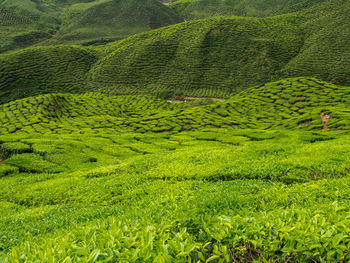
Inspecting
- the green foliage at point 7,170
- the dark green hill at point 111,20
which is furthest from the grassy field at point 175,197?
the dark green hill at point 111,20

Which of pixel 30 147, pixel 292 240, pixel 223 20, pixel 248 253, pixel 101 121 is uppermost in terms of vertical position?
pixel 223 20

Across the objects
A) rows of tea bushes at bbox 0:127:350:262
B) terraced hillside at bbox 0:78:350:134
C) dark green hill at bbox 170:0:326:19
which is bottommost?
terraced hillside at bbox 0:78:350:134

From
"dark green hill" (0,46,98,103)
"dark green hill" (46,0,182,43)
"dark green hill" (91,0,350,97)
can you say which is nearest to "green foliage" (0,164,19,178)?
"dark green hill" (91,0,350,97)

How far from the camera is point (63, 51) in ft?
224

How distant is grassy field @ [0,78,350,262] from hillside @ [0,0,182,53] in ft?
278

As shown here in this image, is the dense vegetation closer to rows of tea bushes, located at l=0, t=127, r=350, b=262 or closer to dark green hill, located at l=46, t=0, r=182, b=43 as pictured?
rows of tea bushes, located at l=0, t=127, r=350, b=262

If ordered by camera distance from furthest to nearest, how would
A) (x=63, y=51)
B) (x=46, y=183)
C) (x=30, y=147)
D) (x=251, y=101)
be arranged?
1. (x=63, y=51)
2. (x=251, y=101)
3. (x=30, y=147)
4. (x=46, y=183)

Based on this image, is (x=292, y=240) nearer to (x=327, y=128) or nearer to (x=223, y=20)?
(x=327, y=128)

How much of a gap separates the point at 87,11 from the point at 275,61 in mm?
105168

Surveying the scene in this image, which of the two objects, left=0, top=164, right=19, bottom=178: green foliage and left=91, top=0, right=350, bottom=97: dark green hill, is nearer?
left=0, top=164, right=19, bottom=178: green foliage

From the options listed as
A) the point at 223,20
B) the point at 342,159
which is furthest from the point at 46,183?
the point at 223,20

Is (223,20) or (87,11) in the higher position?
Answer: (87,11)

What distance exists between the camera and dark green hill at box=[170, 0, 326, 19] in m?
98.8

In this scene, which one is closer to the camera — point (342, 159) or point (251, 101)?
point (342, 159)
